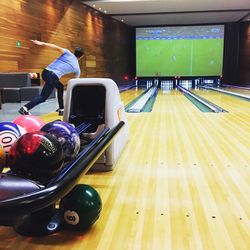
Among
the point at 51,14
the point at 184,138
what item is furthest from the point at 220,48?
the point at 184,138

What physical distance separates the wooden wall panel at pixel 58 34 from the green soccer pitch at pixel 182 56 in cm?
115

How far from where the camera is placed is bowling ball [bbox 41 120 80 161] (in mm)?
1299

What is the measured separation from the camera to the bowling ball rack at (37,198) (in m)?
0.73

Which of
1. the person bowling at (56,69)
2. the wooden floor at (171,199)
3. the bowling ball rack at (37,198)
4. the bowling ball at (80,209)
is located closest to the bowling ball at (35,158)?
the bowling ball rack at (37,198)

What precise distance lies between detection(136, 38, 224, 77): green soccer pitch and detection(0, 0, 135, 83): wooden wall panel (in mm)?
1146

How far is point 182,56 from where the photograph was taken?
11.4 metres

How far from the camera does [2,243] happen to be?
108 centimetres

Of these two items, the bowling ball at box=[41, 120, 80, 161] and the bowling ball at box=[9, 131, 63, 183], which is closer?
the bowling ball at box=[9, 131, 63, 183]

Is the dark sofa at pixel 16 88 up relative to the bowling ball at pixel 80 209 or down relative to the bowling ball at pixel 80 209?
up

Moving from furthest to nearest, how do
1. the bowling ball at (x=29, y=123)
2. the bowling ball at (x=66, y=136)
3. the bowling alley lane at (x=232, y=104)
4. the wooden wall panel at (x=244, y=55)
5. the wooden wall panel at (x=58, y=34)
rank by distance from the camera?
the wooden wall panel at (x=244, y=55), the wooden wall panel at (x=58, y=34), the bowling alley lane at (x=232, y=104), the bowling ball at (x=29, y=123), the bowling ball at (x=66, y=136)

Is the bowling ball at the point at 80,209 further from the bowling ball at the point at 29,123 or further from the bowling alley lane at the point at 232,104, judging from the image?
the bowling alley lane at the point at 232,104

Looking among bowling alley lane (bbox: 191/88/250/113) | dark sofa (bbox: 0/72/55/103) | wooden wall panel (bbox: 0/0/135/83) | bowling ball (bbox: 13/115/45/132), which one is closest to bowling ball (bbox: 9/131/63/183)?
bowling ball (bbox: 13/115/45/132)

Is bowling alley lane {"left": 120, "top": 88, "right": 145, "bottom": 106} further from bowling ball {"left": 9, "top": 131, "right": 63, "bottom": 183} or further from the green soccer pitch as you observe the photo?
bowling ball {"left": 9, "top": 131, "right": 63, "bottom": 183}

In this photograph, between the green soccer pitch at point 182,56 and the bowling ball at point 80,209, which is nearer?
the bowling ball at point 80,209
